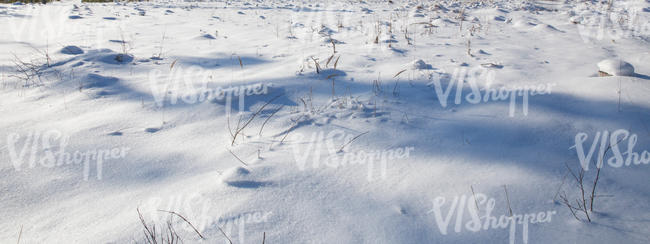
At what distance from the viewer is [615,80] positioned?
215 centimetres

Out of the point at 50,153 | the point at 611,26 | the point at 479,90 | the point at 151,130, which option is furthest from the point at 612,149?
the point at 611,26

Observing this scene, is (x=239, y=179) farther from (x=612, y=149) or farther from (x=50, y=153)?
(x=612, y=149)

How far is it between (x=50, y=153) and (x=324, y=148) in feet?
4.30

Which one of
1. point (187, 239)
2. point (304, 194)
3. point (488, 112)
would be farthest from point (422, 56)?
point (187, 239)

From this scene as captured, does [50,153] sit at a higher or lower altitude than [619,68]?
lower

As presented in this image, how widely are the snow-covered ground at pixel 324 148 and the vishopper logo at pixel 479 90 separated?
0.01 metres

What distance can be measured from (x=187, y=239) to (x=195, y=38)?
3.51 metres

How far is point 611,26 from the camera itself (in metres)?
5.11

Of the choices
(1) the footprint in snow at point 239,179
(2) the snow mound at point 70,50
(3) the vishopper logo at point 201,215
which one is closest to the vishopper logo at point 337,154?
(1) the footprint in snow at point 239,179

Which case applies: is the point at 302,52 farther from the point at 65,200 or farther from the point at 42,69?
the point at 65,200

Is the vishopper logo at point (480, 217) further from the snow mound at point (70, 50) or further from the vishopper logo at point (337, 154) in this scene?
the snow mound at point (70, 50)

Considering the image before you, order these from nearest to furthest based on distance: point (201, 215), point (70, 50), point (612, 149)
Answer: point (201, 215) < point (612, 149) < point (70, 50)

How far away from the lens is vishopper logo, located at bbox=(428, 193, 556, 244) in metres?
1.11

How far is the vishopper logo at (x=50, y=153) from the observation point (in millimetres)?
1479
